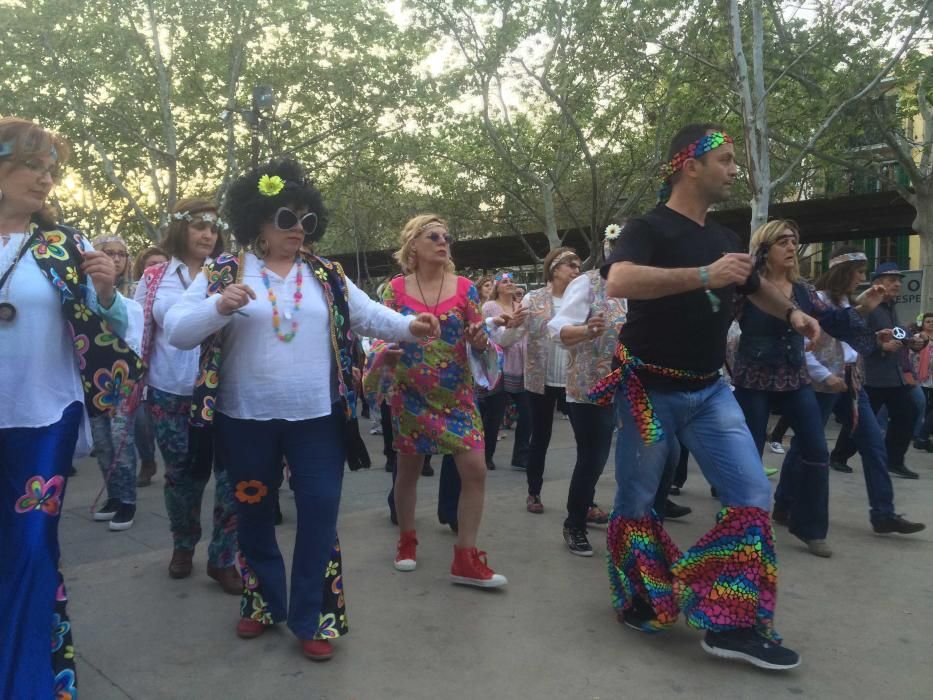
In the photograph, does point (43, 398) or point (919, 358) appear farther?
point (919, 358)

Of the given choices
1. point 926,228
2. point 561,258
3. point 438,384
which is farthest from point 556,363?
point 926,228

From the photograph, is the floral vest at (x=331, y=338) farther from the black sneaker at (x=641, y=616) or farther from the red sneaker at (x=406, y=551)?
the black sneaker at (x=641, y=616)

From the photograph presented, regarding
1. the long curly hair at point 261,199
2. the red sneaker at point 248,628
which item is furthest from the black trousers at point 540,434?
the long curly hair at point 261,199

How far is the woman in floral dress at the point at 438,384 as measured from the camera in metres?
4.06

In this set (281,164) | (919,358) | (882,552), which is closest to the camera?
(281,164)

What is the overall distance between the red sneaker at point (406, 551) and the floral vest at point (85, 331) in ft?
6.43

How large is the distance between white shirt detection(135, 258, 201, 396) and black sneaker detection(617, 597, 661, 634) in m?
2.47

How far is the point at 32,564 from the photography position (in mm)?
2455

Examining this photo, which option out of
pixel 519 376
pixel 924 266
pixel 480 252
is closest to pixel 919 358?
pixel 519 376

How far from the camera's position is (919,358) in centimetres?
973

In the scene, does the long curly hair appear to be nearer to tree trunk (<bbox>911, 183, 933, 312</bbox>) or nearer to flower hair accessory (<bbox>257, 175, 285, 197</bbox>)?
flower hair accessory (<bbox>257, 175, 285, 197</bbox>)

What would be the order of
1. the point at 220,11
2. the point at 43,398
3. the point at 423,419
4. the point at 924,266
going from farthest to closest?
1. the point at 220,11
2. the point at 924,266
3. the point at 423,419
4. the point at 43,398

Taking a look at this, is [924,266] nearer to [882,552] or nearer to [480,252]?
[882,552]

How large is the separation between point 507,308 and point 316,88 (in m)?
15.2
